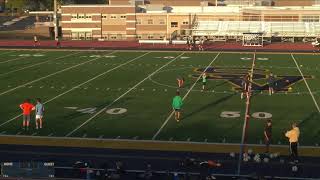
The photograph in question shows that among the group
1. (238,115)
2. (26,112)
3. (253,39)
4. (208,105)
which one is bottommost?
(238,115)

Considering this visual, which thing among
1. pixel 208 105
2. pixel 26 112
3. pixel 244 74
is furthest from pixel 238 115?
pixel 244 74

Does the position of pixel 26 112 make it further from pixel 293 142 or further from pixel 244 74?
pixel 244 74

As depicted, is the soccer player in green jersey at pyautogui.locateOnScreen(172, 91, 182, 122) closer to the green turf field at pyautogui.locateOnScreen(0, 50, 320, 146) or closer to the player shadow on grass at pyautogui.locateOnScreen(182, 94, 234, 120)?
the green turf field at pyautogui.locateOnScreen(0, 50, 320, 146)

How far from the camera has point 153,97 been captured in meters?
24.6

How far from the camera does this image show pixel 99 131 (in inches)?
721

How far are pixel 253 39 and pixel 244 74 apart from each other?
85.2ft

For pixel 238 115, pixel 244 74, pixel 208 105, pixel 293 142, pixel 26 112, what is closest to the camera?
pixel 293 142

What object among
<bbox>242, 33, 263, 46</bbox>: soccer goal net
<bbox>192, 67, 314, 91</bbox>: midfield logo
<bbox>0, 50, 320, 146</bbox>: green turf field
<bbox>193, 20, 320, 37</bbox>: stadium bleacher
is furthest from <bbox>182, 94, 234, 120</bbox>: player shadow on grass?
<bbox>193, 20, 320, 37</bbox>: stadium bleacher

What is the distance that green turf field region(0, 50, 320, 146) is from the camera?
18422 mm

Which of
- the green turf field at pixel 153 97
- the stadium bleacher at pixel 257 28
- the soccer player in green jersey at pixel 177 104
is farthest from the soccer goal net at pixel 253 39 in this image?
the soccer player in green jersey at pixel 177 104

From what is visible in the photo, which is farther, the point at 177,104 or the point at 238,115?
the point at 238,115

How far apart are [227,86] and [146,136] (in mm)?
10788

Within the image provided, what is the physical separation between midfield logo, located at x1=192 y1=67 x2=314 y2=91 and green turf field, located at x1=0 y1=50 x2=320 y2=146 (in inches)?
2.2

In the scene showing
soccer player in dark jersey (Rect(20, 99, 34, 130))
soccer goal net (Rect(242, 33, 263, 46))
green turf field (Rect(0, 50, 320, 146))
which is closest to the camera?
green turf field (Rect(0, 50, 320, 146))
